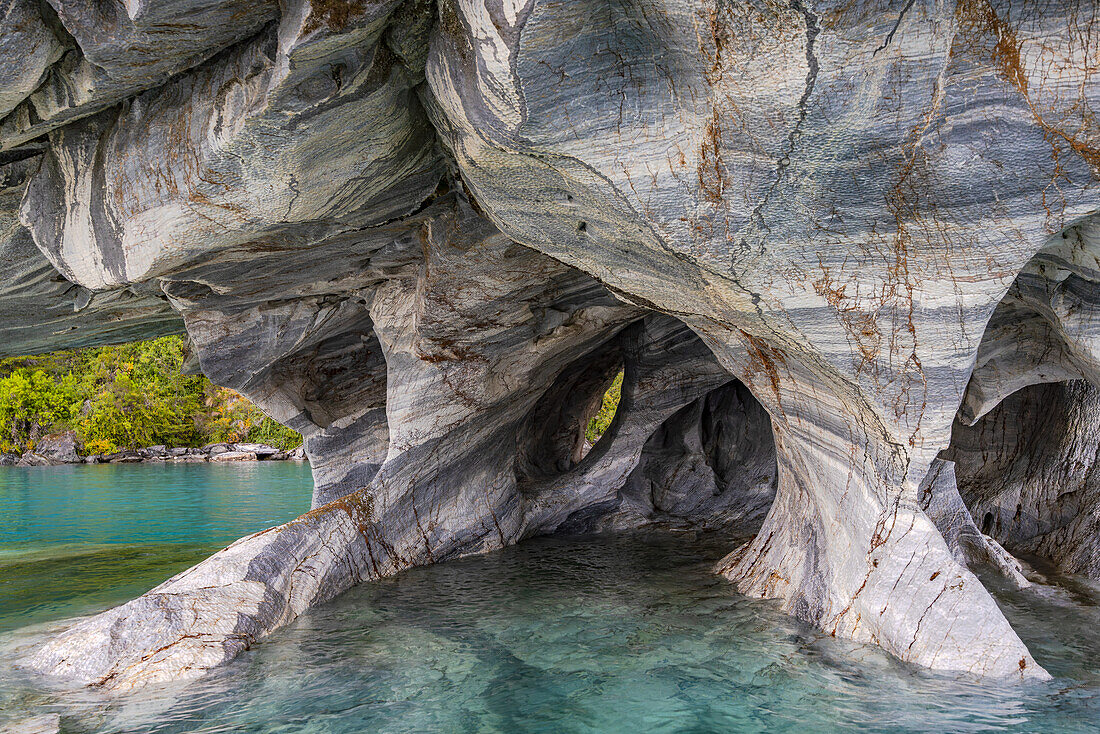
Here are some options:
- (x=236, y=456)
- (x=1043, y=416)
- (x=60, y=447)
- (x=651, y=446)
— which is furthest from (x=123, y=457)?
(x=1043, y=416)

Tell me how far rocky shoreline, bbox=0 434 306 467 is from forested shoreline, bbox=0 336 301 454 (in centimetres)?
46

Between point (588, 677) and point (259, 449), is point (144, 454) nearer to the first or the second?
point (259, 449)

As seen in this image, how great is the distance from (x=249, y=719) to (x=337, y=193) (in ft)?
11.6

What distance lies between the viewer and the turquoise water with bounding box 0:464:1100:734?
404cm

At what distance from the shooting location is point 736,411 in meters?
12.2

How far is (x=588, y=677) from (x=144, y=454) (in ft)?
116

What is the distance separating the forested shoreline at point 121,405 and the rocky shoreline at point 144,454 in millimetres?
455

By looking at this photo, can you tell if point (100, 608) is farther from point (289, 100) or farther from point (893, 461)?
point (893, 461)

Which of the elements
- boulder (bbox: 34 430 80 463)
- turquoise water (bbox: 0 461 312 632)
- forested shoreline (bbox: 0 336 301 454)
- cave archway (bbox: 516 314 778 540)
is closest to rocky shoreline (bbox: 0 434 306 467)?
boulder (bbox: 34 430 80 463)

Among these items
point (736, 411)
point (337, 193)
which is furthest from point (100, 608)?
point (736, 411)

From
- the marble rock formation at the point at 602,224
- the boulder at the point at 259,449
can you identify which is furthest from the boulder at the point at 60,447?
the marble rock formation at the point at 602,224

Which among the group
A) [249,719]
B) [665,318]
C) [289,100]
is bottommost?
[249,719]

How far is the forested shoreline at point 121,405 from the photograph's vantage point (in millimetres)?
34250

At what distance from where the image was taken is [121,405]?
34.7 m
